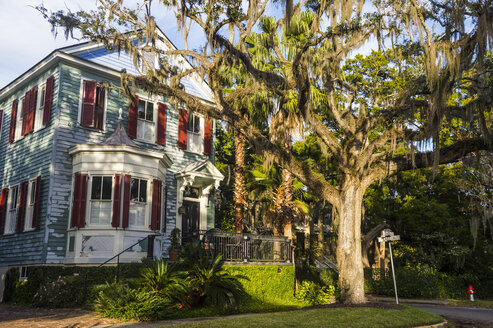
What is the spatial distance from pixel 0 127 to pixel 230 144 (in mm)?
15694

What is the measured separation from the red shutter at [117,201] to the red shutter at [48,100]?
3.83 m

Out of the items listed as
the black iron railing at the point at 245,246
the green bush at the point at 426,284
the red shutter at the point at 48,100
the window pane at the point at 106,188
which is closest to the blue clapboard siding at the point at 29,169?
the red shutter at the point at 48,100

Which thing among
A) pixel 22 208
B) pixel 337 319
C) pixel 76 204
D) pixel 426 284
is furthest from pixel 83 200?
pixel 426 284

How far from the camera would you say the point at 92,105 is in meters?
16.0

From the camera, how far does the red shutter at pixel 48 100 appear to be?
15.7 metres

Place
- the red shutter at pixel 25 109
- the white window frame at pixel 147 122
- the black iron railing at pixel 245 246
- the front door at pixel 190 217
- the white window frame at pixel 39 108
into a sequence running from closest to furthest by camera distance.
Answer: the black iron railing at pixel 245 246 → the white window frame at pixel 39 108 → the red shutter at pixel 25 109 → the white window frame at pixel 147 122 → the front door at pixel 190 217

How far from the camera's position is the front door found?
18094mm

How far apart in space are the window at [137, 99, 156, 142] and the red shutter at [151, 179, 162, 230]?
2844 millimetres

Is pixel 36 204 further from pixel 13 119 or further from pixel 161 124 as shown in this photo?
pixel 161 124

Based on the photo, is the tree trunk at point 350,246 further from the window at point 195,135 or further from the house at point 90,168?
the window at point 195,135

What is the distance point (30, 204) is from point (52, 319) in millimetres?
7629

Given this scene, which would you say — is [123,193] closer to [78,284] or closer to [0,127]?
[78,284]

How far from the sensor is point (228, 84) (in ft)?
85.1

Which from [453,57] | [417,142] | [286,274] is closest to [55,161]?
[286,274]
